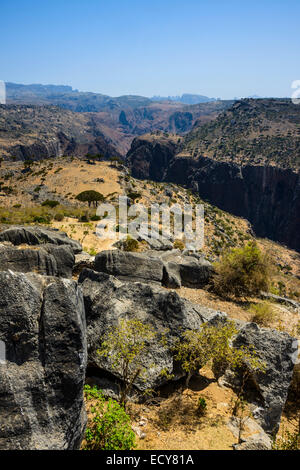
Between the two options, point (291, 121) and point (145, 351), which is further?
point (291, 121)

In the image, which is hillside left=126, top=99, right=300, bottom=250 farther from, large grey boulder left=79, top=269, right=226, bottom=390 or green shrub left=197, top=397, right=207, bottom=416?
green shrub left=197, top=397, right=207, bottom=416

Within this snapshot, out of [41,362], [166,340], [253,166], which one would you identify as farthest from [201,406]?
[253,166]

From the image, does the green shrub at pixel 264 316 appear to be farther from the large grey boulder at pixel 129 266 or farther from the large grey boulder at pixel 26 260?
the large grey boulder at pixel 26 260

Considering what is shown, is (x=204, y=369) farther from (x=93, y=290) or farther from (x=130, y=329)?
(x=93, y=290)

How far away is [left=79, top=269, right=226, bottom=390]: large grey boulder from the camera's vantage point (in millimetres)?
9016

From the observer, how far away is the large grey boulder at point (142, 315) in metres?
9.02

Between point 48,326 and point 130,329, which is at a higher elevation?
point 48,326

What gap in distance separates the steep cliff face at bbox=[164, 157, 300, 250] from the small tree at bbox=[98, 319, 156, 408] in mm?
111654

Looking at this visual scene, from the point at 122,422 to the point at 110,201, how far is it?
4789 cm

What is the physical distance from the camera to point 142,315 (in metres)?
10.2

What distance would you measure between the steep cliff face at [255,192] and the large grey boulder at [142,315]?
110 m

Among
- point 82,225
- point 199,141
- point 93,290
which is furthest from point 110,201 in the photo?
point 199,141

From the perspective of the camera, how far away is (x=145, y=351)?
9.11 meters

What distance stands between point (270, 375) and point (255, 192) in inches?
4832
